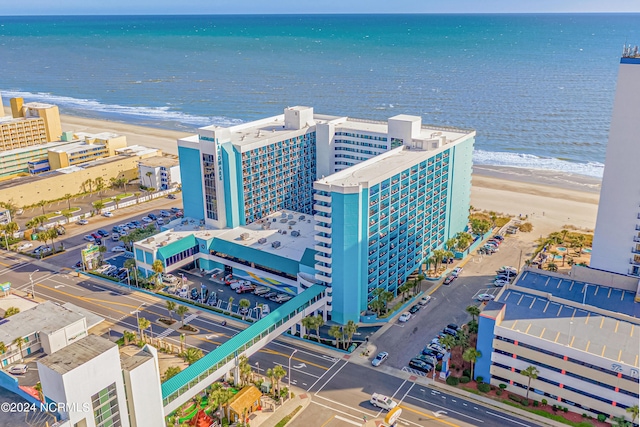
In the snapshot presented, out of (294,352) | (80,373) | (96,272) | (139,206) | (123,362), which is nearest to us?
(80,373)

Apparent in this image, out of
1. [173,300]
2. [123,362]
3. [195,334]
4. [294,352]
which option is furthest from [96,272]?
[123,362]

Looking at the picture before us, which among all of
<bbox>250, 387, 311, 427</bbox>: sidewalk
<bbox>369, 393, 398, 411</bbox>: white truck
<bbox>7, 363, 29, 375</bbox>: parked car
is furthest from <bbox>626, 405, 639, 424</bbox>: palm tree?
<bbox>7, 363, 29, 375</bbox>: parked car

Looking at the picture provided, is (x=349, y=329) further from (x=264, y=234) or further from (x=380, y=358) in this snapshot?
(x=264, y=234)

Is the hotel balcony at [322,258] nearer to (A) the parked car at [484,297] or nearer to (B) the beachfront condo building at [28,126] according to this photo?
Answer: (A) the parked car at [484,297]

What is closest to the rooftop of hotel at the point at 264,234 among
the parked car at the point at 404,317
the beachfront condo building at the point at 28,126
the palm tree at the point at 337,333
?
the palm tree at the point at 337,333

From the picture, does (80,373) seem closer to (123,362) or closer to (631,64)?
(123,362)

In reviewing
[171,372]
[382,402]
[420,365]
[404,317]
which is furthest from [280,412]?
[404,317]

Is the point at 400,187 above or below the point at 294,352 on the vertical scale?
above

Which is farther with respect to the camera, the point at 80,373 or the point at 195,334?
the point at 195,334

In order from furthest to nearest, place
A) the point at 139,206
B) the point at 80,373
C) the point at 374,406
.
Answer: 1. the point at 139,206
2. the point at 374,406
3. the point at 80,373
